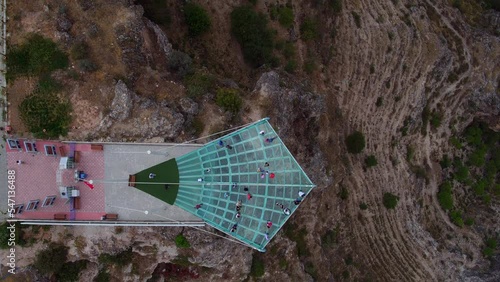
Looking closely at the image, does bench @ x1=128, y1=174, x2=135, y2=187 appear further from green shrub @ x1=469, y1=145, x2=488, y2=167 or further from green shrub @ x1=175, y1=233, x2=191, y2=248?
green shrub @ x1=469, y1=145, x2=488, y2=167

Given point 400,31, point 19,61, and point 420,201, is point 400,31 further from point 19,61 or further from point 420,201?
point 19,61

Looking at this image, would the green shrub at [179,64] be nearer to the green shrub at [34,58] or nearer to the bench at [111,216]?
the green shrub at [34,58]

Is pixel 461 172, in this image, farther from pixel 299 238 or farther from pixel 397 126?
pixel 299 238

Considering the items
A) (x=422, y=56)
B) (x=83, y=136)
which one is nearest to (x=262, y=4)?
(x=422, y=56)

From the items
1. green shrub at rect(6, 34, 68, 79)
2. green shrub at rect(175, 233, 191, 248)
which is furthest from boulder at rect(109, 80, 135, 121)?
green shrub at rect(175, 233, 191, 248)

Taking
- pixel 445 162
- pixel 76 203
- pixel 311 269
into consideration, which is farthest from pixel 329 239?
pixel 76 203

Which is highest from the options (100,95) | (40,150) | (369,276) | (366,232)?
(100,95)
